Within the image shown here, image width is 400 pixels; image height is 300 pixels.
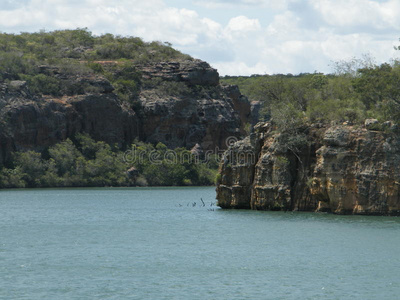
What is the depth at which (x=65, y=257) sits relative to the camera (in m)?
34.5

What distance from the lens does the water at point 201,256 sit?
2754cm

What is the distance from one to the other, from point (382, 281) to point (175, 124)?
10112cm

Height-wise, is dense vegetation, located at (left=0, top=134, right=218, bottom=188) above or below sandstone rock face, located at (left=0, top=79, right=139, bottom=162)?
below

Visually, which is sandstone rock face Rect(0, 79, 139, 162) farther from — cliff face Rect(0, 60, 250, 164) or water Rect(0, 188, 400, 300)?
water Rect(0, 188, 400, 300)

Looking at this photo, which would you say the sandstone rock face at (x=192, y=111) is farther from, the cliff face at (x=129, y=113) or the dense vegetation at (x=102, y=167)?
the dense vegetation at (x=102, y=167)

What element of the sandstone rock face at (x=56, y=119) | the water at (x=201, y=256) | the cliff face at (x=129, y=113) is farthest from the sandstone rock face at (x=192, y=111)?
the water at (x=201, y=256)

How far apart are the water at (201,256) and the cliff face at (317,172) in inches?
44.3

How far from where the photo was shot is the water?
1084 inches

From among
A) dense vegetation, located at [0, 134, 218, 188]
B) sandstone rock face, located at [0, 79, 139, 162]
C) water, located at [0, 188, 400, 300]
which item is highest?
sandstone rock face, located at [0, 79, 139, 162]

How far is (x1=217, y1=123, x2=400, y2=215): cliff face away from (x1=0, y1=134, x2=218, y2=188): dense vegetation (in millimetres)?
54496

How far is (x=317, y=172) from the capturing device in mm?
48812

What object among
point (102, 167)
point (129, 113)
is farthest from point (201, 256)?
point (129, 113)

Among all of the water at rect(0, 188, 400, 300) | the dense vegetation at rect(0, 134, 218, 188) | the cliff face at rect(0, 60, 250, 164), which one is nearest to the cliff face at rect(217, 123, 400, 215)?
the water at rect(0, 188, 400, 300)

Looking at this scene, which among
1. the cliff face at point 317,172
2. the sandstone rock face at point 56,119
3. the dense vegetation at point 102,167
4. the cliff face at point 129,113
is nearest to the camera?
the cliff face at point 317,172
